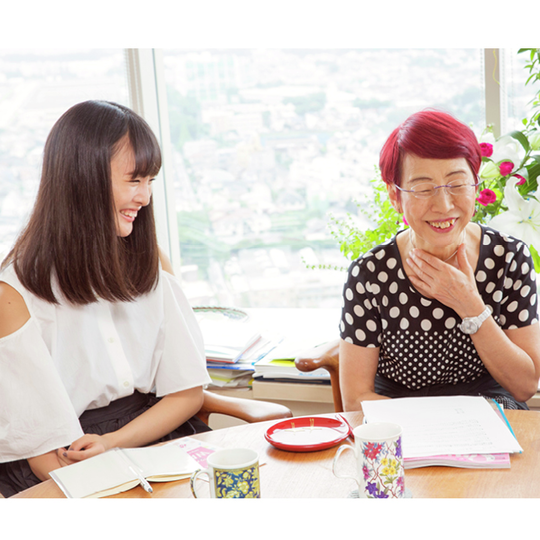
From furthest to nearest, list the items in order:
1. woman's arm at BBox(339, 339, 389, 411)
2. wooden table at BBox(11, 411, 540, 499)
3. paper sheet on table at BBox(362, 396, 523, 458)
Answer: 1. woman's arm at BBox(339, 339, 389, 411)
2. paper sheet on table at BBox(362, 396, 523, 458)
3. wooden table at BBox(11, 411, 540, 499)

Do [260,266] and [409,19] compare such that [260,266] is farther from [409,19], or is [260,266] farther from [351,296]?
[409,19]

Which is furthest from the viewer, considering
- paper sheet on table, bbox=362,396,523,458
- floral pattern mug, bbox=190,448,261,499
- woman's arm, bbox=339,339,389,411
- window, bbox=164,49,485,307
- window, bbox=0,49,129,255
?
window, bbox=0,49,129,255

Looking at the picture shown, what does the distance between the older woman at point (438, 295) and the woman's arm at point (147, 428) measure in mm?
415

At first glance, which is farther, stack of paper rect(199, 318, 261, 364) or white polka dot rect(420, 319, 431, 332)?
stack of paper rect(199, 318, 261, 364)

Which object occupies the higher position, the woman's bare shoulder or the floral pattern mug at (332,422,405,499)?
the woman's bare shoulder

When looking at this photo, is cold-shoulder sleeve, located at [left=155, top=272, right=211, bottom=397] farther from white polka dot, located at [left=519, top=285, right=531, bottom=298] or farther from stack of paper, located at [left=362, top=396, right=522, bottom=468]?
white polka dot, located at [left=519, top=285, right=531, bottom=298]

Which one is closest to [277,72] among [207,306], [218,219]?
[218,219]

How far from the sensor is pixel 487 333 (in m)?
1.47

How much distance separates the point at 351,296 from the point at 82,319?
72 centimetres

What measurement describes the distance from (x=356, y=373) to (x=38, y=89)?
1995mm

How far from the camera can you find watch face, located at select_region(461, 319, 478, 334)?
1.49 m

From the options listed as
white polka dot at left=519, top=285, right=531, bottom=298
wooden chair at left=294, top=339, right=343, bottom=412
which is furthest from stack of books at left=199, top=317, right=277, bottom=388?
white polka dot at left=519, top=285, right=531, bottom=298

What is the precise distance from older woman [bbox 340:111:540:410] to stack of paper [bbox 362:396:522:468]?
0.28 metres

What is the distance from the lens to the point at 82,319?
4.77 ft
